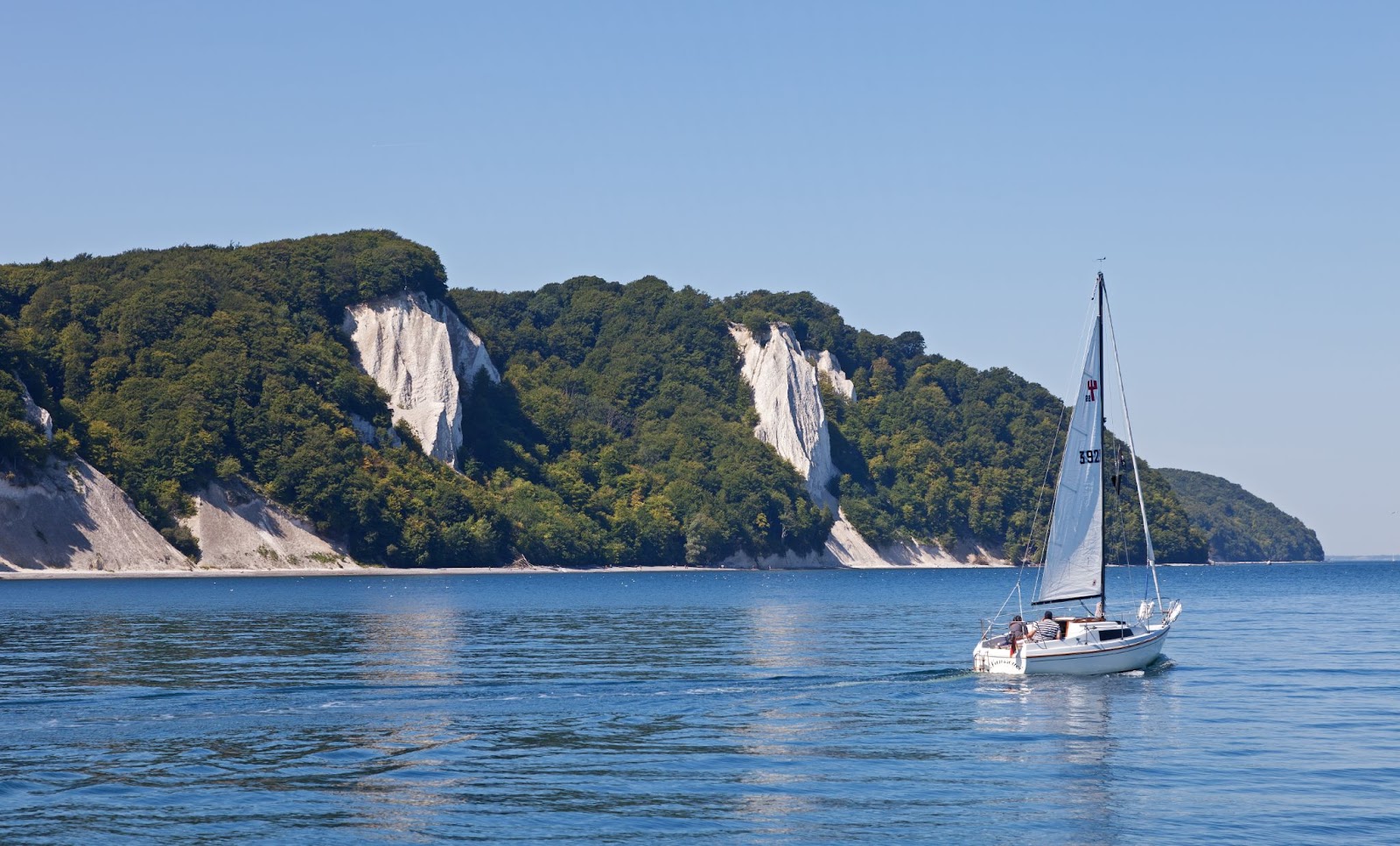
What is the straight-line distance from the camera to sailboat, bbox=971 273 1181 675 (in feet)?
161

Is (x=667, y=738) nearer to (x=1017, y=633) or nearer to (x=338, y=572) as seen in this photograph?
(x=1017, y=633)

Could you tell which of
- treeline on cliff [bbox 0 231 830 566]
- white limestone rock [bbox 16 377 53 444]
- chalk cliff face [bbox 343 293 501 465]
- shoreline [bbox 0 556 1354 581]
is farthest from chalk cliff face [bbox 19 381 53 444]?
chalk cliff face [bbox 343 293 501 465]

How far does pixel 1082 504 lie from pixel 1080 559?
1.95 meters

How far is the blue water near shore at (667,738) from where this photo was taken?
90.3ft

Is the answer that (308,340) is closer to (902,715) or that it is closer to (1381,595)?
(1381,595)

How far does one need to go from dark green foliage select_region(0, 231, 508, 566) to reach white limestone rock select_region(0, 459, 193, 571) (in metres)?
3.24

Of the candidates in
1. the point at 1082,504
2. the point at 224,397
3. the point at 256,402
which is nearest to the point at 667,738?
the point at 1082,504

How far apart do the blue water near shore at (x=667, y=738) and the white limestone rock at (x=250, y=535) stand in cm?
7168

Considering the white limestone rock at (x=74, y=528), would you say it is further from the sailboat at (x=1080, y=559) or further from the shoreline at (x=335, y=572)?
the sailboat at (x=1080, y=559)

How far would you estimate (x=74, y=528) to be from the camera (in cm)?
12888

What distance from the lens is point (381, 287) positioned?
189 metres

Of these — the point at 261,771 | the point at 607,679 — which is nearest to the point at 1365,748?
the point at 607,679

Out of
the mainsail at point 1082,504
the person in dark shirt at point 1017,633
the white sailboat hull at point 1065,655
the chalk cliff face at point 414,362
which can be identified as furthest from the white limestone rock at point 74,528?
the mainsail at point 1082,504

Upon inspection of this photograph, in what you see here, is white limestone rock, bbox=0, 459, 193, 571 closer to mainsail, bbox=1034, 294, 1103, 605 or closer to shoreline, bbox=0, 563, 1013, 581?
shoreline, bbox=0, 563, 1013, 581
